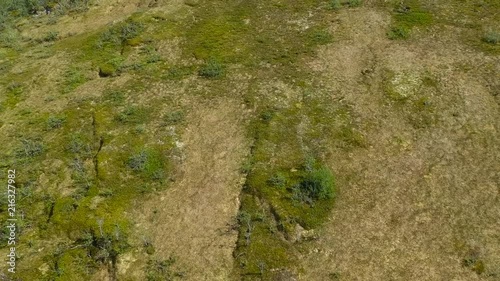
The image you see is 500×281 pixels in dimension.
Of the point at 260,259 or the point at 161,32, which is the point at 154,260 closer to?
the point at 260,259

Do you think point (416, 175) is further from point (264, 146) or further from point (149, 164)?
point (149, 164)

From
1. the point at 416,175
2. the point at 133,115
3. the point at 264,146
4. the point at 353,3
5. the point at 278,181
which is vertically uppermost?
the point at 353,3

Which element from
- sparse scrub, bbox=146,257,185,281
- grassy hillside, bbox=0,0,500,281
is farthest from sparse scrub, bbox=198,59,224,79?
sparse scrub, bbox=146,257,185,281

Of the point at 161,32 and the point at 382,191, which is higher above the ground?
the point at 161,32

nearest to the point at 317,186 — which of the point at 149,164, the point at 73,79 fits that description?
the point at 149,164

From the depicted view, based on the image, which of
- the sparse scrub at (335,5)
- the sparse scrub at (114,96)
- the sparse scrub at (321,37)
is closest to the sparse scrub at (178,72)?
the sparse scrub at (114,96)

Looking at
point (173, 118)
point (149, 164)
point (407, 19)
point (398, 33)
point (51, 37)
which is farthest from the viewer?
point (51, 37)

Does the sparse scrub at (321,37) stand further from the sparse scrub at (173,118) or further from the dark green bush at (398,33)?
the sparse scrub at (173,118)

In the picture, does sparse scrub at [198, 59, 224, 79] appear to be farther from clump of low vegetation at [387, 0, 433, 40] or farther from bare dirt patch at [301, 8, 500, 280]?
clump of low vegetation at [387, 0, 433, 40]

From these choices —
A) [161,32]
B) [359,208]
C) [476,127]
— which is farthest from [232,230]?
A: [161,32]
